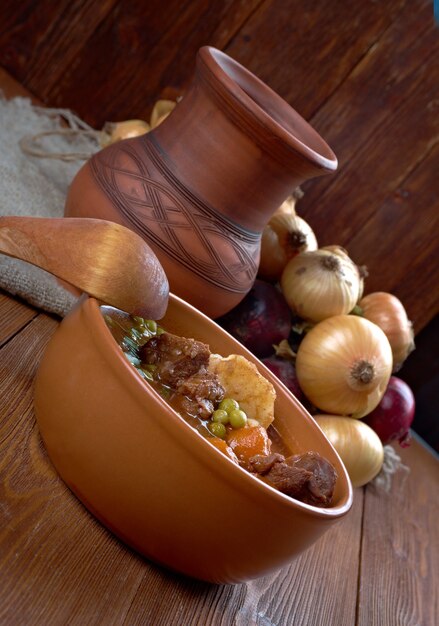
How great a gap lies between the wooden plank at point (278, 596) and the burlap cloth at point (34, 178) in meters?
0.46

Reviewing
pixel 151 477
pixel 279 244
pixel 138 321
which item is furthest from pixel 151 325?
pixel 279 244

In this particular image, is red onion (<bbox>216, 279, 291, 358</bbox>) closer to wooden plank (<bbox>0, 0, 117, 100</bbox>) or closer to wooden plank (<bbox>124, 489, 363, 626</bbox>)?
wooden plank (<bbox>124, 489, 363, 626</bbox>)

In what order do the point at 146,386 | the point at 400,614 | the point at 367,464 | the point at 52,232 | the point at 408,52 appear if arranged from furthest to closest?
the point at 408,52 < the point at 367,464 < the point at 400,614 < the point at 52,232 < the point at 146,386

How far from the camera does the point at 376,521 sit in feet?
4.00

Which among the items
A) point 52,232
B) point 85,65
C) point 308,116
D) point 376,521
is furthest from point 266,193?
point 85,65

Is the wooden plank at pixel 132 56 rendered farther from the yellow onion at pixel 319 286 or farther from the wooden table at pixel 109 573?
the wooden table at pixel 109 573

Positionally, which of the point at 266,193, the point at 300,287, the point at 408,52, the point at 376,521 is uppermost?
the point at 408,52

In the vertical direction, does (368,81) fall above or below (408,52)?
below

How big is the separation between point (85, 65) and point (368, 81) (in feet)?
2.38

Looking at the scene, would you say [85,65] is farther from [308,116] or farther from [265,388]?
[265,388]

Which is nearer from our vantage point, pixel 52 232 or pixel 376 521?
pixel 52 232

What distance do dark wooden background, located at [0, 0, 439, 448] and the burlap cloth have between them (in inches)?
6.8

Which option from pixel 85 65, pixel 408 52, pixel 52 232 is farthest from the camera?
pixel 85 65

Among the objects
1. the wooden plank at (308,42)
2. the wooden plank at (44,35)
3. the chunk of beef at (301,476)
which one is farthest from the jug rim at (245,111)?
the wooden plank at (44,35)
